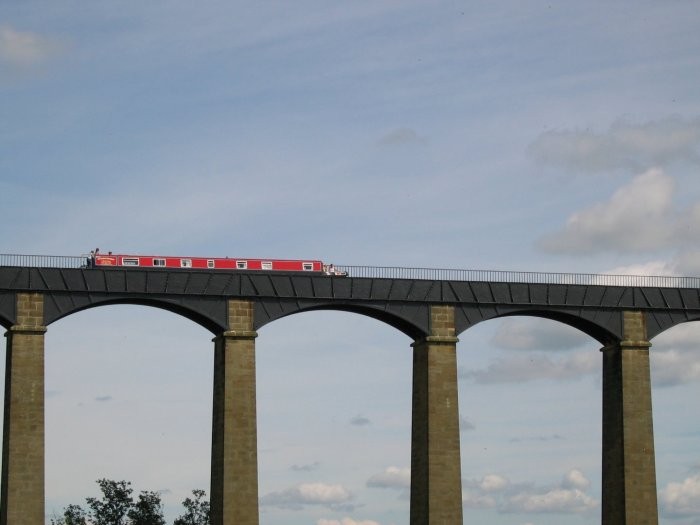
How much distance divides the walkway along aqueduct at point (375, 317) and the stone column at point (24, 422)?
0.19 ft

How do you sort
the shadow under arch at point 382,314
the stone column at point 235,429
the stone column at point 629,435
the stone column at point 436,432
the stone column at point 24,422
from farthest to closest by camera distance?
the stone column at point 629,435, the shadow under arch at point 382,314, the stone column at point 436,432, the stone column at point 235,429, the stone column at point 24,422

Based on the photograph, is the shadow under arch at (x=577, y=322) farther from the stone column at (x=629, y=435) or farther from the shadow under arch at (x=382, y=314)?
the shadow under arch at (x=382, y=314)

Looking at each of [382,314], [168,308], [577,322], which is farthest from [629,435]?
[168,308]

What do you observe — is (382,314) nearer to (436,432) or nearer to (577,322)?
(436,432)

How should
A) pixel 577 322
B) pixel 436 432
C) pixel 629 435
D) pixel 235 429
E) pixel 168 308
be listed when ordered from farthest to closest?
pixel 577 322 → pixel 629 435 → pixel 436 432 → pixel 168 308 → pixel 235 429

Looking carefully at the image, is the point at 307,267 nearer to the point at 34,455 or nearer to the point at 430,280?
the point at 430,280

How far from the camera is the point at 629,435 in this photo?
108438mm

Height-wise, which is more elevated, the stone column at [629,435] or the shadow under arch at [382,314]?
the shadow under arch at [382,314]

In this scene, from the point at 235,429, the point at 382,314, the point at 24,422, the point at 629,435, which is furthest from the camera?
the point at 629,435

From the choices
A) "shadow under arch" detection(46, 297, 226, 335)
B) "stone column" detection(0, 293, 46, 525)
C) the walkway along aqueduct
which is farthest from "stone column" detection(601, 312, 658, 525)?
"stone column" detection(0, 293, 46, 525)

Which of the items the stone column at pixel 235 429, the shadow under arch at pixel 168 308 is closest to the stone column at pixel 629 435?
the stone column at pixel 235 429

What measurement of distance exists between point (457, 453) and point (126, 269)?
22.9 m

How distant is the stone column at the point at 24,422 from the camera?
94875 millimetres

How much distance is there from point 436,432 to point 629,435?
13455 millimetres
